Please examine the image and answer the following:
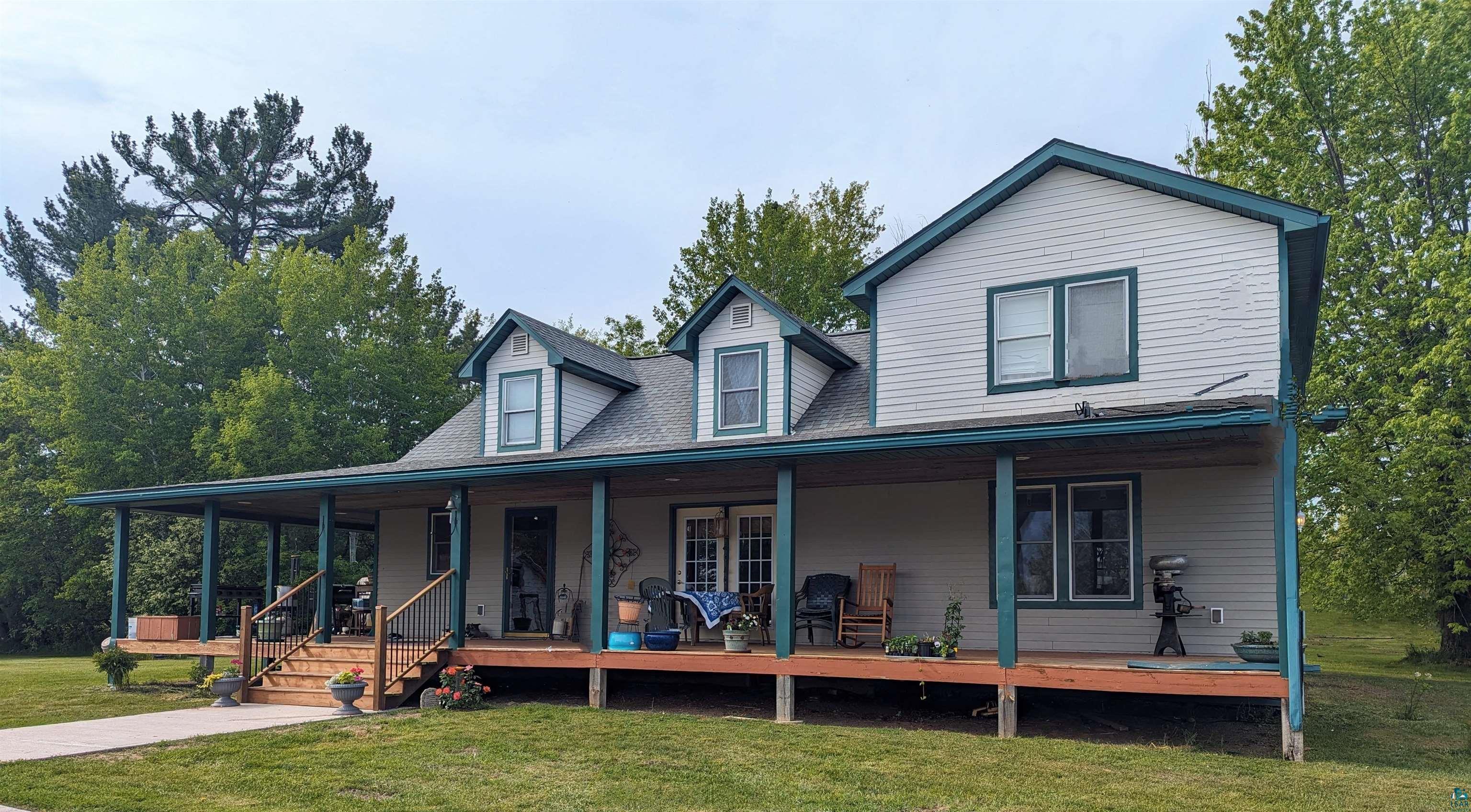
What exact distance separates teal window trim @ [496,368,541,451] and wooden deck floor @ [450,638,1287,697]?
3545 mm

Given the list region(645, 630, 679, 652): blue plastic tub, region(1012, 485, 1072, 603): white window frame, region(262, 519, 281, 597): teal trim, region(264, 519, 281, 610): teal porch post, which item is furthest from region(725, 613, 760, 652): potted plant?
region(264, 519, 281, 610): teal porch post

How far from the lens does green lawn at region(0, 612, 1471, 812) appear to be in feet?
26.0

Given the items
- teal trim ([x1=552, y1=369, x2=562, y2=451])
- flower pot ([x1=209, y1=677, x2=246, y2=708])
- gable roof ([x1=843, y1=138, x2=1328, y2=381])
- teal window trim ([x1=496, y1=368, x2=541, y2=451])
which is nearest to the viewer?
gable roof ([x1=843, y1=138, x2=1328, y2=381])

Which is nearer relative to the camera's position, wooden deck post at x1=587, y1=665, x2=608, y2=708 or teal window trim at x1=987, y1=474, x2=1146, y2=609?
teal window trim at x1=987, y1=474, x2=1146, y2=609

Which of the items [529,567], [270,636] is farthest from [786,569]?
[270,636]

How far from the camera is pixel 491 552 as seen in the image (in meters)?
17.6

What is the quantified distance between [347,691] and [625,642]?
10.4ft

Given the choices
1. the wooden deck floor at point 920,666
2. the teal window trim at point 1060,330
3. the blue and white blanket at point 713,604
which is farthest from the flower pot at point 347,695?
the teal window trim at point 1060,330

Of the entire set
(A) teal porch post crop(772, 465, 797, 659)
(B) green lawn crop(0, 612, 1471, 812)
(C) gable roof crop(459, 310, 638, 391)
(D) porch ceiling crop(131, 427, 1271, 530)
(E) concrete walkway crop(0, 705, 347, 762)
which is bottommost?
(E) concrete walkway crop(0, 705, 347, 762)

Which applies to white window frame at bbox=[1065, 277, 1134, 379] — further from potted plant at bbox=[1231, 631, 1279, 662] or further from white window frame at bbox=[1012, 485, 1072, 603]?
potted plant at bbox=[1231, 631, 1279, 662]

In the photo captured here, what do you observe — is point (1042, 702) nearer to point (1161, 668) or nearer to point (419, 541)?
point (1161, 668)

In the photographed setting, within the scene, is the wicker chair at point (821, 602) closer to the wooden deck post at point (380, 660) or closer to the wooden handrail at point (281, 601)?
the wooden deck post at point (380, 660)

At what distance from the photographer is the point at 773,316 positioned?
594 inches

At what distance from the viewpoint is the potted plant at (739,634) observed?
12.4 meters
